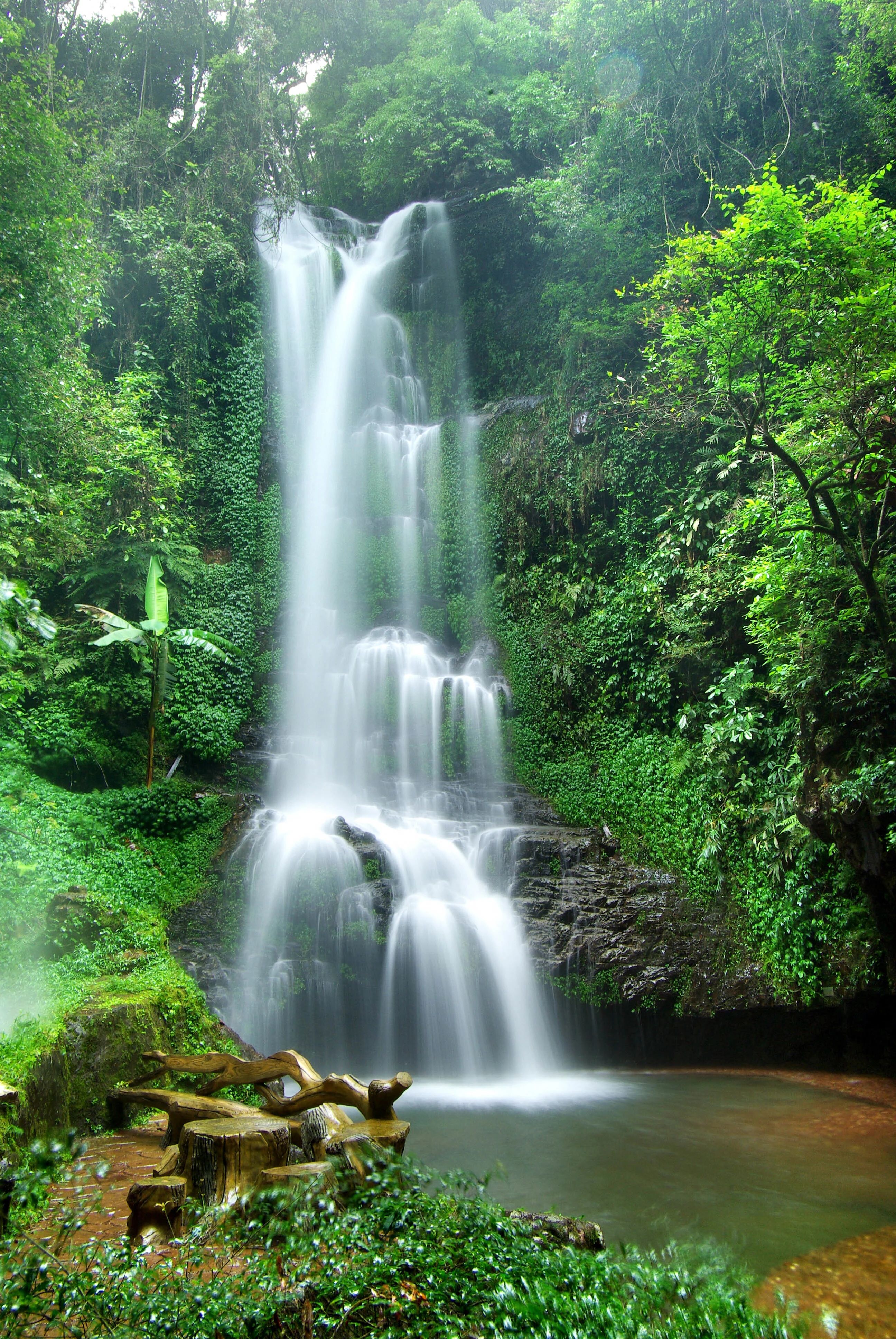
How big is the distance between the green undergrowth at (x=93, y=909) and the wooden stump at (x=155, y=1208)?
2.05 m

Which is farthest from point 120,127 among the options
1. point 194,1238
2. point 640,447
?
point 194,1238

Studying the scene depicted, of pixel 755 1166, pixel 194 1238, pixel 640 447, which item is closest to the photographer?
pixel 194 1238

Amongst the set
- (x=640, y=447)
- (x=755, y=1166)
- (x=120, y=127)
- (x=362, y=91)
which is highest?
(x=362, y=91)

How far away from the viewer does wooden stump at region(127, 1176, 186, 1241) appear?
3676mm

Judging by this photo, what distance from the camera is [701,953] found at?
9.73 metres

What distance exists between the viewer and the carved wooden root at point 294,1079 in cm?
455

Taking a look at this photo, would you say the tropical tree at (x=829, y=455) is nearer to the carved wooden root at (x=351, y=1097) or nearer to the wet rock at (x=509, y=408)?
the carved wooden root at (x=351, y=1097)

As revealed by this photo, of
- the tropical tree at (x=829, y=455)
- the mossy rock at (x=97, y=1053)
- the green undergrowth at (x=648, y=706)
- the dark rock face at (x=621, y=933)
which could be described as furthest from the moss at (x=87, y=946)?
the tropical tree at (x=829, y=455)

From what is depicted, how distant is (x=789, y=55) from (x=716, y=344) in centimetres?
1359

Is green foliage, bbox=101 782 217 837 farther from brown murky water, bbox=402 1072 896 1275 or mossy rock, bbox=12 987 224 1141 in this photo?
brown murky water, bbox=402 1072 896 1275

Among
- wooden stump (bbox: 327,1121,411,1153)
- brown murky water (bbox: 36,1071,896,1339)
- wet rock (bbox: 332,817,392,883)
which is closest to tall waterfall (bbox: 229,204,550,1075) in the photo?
wet rock (bbox: 332,817,392,883)

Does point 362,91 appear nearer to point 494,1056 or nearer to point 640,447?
point 640,447

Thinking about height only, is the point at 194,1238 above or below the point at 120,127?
below

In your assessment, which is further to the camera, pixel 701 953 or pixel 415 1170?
pixel 701 953
